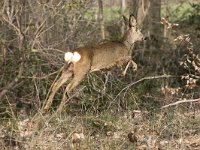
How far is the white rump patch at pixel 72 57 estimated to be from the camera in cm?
1066

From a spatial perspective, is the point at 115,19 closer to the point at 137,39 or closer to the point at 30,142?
the point at 137,39

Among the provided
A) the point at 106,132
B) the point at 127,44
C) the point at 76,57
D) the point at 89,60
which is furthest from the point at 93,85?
the point at 106,132

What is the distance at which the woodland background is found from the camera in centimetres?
741

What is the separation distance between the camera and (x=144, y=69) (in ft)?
59.5

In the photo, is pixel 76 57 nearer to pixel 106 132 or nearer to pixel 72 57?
pixel 72 57

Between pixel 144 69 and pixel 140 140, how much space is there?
1075 centimetres

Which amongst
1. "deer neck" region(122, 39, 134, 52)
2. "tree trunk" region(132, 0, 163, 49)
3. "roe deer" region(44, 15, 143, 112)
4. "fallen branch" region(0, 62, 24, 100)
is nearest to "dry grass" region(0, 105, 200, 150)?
"roe deer" region(44, 15, 143, 112)

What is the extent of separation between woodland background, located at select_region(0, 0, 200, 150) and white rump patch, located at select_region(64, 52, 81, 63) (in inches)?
24.5

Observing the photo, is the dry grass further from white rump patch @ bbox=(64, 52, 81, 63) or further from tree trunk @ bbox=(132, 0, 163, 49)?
tree trunk @ bbox=(132, 0, 163, 49)

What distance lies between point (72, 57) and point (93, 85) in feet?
3.24

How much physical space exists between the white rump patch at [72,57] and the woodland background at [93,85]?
2.04 feet

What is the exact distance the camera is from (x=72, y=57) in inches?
422

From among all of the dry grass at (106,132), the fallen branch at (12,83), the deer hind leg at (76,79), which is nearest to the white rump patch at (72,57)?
the deer hind leg at (76,79)

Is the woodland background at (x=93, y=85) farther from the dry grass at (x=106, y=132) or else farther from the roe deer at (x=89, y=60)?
the roe deer at (x=89, y=60)
